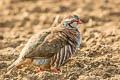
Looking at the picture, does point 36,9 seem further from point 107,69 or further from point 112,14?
point 107,69

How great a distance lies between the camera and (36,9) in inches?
406

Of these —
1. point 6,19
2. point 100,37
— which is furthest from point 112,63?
point 6,19

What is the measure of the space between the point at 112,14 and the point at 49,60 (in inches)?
190

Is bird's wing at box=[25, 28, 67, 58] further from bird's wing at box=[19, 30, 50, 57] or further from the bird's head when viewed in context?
the bird's head

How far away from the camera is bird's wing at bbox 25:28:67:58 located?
5273mm

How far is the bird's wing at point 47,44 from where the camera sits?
527cm

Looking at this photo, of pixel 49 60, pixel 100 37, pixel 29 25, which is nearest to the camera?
pixel 49 60

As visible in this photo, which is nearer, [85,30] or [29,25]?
[85,30]

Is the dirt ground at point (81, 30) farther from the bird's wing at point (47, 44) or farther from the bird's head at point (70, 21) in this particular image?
the bird's head at point (70, 21)

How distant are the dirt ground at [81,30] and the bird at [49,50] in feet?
0.58

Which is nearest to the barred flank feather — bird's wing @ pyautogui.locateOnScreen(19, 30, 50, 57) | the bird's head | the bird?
the bird

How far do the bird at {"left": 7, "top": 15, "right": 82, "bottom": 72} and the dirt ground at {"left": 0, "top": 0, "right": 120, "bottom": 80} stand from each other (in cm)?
18

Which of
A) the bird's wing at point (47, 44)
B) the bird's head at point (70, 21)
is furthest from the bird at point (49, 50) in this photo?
the bird's head at point (70, 21)

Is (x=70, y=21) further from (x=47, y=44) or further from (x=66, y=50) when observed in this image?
(x=47, y=44)
